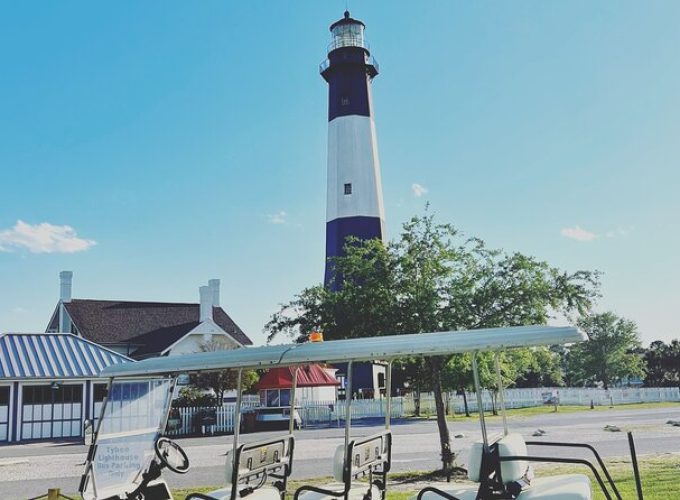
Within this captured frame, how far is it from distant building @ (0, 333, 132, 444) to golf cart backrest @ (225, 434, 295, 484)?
697 inches

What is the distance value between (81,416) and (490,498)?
890 inches

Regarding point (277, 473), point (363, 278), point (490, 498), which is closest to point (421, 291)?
point (363, 278)

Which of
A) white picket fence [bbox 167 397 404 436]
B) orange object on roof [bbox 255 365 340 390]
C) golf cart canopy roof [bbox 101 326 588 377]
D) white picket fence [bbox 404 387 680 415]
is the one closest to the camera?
golf cart canopy roof [bbox 101 326 588 377]

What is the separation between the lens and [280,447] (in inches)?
270

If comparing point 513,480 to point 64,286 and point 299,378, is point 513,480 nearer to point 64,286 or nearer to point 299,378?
point 299,378

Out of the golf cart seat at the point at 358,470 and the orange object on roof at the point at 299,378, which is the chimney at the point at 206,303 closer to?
the orange object on roof at the point at 299,378

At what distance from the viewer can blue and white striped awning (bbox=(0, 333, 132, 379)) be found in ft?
76.6

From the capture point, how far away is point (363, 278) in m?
13.3

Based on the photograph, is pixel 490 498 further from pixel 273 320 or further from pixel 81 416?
pixel 81 416

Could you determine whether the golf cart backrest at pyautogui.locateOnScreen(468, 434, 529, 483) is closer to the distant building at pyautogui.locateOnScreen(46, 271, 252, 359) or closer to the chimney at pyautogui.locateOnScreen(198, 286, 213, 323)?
the distant building at pyautogui.locateOnScreen(46, 271, 252, 359)

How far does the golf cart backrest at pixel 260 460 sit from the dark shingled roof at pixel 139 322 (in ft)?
86.4

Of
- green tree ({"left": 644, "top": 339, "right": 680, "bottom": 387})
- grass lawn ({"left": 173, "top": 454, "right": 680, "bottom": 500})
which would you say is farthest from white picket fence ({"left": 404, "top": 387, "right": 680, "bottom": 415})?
grass lawn ({"left": 173, "top": 454, "right": 680, "bottom": 500})

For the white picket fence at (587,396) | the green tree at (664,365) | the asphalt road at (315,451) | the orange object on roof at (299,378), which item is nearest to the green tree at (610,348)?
the green tree at (664,365)

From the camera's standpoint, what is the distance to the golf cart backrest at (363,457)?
19.5 ft
